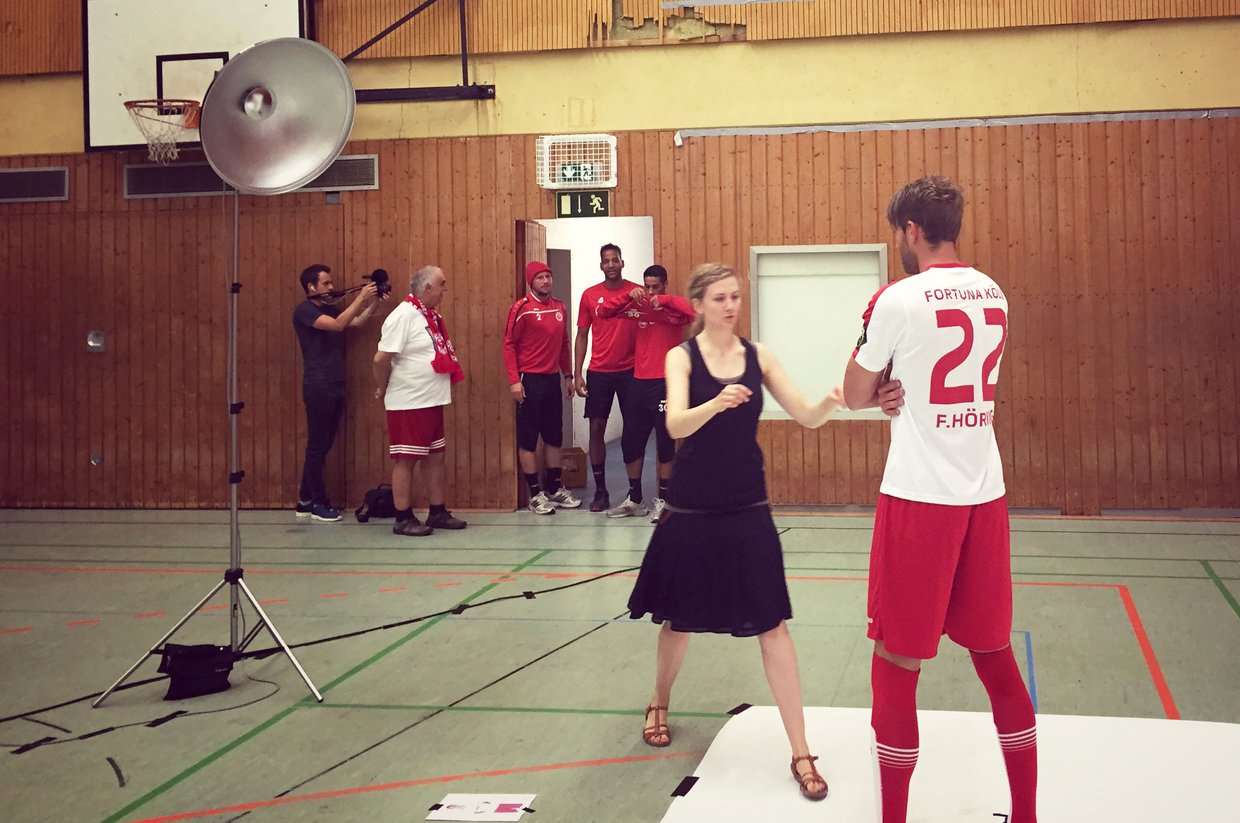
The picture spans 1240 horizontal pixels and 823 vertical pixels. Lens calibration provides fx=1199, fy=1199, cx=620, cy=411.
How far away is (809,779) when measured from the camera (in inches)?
146

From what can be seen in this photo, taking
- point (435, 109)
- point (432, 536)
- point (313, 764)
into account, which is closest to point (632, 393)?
point (432, 536)

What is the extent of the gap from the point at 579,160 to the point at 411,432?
2.64m

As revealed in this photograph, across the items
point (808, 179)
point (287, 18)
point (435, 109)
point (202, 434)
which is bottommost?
point (202, 434)

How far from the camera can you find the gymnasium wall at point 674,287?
29.2 feet

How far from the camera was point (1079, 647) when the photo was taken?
5.38 meters

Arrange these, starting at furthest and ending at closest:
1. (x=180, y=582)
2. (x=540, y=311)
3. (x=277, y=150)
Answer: (x=540, y=311) → (x=180, y=582) → (x=277, y=150)

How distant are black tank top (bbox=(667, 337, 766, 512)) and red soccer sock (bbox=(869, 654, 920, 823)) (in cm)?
94

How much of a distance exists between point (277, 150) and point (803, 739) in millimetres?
3246

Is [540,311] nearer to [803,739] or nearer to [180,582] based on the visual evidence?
[180,582]

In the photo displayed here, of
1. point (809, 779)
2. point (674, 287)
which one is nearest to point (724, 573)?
point (809, 779)

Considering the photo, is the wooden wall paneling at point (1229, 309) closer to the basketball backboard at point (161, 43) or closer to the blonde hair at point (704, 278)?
the blonde hair at point (704, 278)

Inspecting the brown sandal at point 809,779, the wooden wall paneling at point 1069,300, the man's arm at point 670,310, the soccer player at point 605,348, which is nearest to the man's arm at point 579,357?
the soccer player at point 605,348

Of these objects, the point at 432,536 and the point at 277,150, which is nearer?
the point at 277,150

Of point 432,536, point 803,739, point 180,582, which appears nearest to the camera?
point 803,739
